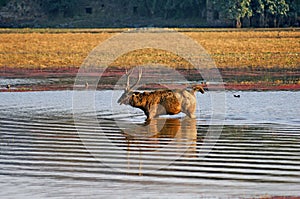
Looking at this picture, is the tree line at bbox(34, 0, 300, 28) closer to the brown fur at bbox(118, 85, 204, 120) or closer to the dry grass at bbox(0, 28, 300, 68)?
the dry grass at bbox(0, 28, 300, 68)

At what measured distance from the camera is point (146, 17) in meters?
71.1

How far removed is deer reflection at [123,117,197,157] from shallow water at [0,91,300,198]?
15 mm

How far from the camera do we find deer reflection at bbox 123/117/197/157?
1207 cm

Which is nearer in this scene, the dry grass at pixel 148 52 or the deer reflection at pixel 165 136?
the deer reflection at pixel 165 136

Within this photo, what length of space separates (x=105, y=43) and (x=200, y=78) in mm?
17852

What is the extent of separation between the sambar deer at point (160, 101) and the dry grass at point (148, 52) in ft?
47.7

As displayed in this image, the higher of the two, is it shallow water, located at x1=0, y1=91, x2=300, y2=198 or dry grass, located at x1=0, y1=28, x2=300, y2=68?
shallow water, located at x1=0, y1=91, x2=300, y2=198

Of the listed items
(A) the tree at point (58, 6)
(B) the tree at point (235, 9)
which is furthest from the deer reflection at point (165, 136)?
(A) the tree at point (58, 6)

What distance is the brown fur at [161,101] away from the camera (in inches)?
590

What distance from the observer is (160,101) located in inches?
598

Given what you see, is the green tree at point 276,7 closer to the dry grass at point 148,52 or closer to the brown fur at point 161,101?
the dry grass at point 148,52

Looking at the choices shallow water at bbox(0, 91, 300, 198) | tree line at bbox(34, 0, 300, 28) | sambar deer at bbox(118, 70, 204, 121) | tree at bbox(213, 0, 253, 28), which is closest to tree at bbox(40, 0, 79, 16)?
tree line at bbox(34, 0, 300, 28)

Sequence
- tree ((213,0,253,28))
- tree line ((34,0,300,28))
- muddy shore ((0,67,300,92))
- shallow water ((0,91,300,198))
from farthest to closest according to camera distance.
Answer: tree line ((34,0,300,28)) → tree ((213,0,253,28)) → muddy shore ((0,67,300,92)) → shallow water ((0,91,300,198))

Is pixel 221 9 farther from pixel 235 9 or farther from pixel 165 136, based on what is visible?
pixel 165 136
